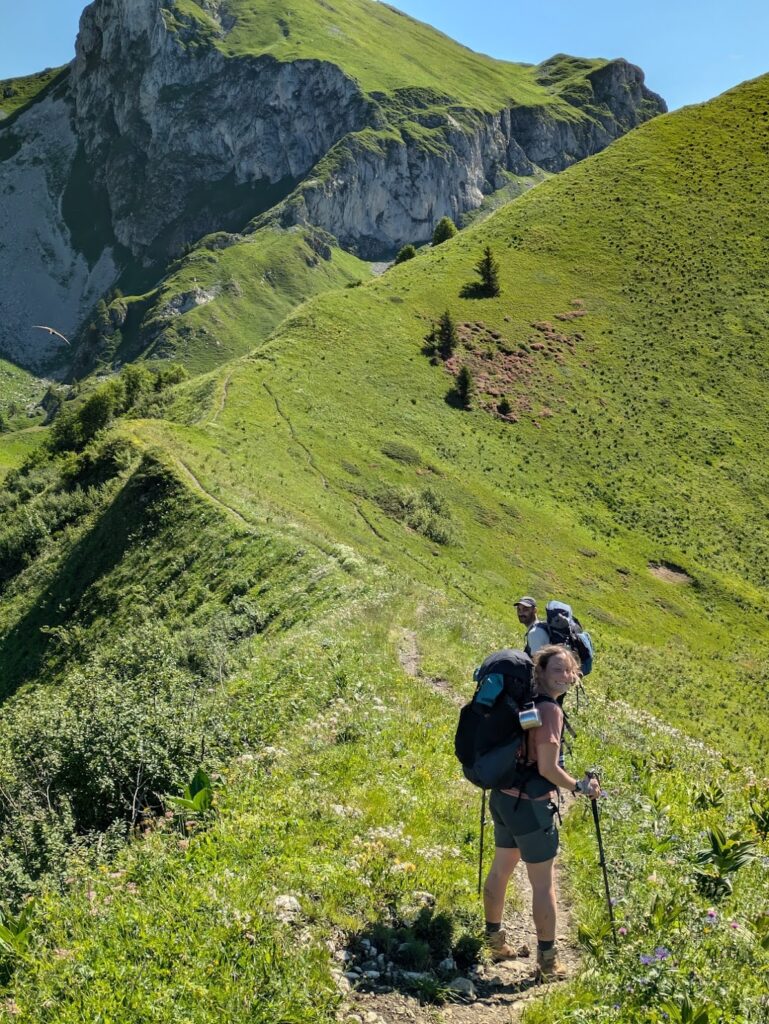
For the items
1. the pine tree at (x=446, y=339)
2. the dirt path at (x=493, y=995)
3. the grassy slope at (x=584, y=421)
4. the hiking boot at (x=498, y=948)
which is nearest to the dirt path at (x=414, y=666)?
the dirt path at (x=493, y=995)

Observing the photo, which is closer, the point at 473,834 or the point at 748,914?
the point at 748,914

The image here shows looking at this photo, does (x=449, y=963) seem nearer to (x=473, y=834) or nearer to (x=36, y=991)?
(x=473, y=834)

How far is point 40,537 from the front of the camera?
44656 millimetres

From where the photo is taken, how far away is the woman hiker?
260 inches

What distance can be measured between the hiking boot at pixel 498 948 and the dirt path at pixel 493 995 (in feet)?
0.20

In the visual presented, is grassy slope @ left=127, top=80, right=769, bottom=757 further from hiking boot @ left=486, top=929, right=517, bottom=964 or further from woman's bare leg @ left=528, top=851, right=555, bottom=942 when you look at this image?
woman's bare leg @ left=528, top=851, right=555, bottom=942

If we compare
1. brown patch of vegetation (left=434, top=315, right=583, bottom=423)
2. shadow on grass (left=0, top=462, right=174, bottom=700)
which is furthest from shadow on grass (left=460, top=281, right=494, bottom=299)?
shadow on grass (left=0, top=462, right=174, bottom=700)

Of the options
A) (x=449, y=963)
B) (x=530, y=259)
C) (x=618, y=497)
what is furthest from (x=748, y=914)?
(x=530, y=259)

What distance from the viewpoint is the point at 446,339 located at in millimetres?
69750

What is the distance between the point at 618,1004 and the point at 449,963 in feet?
5.65

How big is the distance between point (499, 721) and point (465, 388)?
5935 centimetres

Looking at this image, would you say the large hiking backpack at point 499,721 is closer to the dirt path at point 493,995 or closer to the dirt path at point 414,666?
the dirt path at point 493,995

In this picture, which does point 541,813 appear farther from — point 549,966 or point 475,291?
point 475,291

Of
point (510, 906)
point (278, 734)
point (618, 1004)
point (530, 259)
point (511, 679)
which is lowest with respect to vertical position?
point (278, 734)
